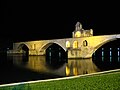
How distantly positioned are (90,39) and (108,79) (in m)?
33.1

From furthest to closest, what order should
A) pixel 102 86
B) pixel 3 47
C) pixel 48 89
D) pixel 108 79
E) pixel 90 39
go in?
pixel 3 47 → pixel 90 39 → pixel 108 79 → pixel 102 86 → pixel 48 89

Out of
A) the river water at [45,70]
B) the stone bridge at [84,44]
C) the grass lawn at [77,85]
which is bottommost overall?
the river water at [45,70]

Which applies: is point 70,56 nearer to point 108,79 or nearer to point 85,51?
point 85,51

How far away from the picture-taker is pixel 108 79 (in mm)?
10766

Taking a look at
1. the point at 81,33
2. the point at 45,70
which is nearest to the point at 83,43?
the point at 81,33

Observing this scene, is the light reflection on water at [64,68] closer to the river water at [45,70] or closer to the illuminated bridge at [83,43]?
the river water at [45,70]

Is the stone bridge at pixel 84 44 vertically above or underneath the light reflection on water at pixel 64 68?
above

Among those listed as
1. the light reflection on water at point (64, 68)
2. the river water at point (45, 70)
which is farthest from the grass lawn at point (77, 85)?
the light reflection on water at point (64, 68)

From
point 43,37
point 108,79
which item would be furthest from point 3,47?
point 108,79

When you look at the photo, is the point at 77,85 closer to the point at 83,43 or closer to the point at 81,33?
the point at 83,43

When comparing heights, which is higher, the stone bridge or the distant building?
the distant building

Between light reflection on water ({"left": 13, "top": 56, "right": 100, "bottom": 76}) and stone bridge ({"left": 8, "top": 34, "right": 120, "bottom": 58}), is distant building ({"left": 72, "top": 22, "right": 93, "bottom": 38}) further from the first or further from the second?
light reflection on water ({"left": 13, "top": 56, "right": 100, "bottom": 76})

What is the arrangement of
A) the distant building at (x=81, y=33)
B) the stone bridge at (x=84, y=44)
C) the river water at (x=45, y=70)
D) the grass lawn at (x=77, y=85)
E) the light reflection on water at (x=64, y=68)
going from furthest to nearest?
the distant building at (x=81, y=33) → the stone bridge at (x=84, y=44) → the light reflection on water at (x=64, y=68) → the river water at (x=45, y=70) → the grass lawn at (x=77, y=85)

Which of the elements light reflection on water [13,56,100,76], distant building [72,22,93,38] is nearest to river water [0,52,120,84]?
light reflection on water [13,56,100,76]
